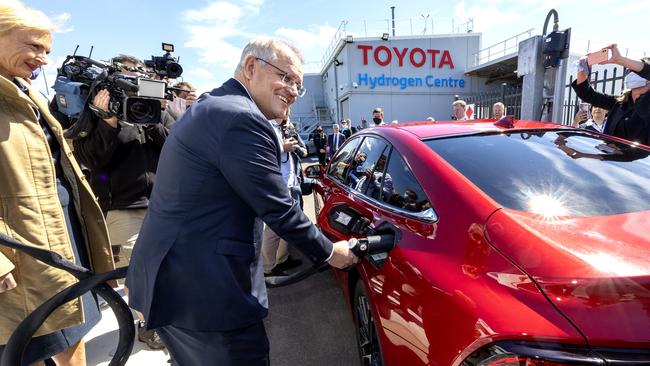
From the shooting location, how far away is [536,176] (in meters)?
1.60

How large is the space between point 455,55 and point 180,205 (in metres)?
22.0

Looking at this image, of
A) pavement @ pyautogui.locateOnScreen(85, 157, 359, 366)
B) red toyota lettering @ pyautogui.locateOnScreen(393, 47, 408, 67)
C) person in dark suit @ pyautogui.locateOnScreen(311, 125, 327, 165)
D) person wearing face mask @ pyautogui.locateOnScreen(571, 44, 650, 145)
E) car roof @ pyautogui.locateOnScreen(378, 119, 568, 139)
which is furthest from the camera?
red toyota lettering @ pyautogui.locateOnScreen(393, 47, 408, 67)

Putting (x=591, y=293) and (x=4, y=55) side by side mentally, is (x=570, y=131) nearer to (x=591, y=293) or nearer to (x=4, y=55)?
(x=591, y=293)

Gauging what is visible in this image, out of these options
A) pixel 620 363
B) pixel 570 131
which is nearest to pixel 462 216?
pixel 620 363

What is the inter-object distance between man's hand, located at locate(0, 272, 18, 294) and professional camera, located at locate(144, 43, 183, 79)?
1.94 m

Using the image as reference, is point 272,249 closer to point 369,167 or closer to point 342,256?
point 369,167

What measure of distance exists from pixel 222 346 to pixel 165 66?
2490mm

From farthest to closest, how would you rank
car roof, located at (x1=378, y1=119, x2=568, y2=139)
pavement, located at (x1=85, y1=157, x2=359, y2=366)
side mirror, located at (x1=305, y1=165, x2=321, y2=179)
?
side mirror, located at (x1=305, y1=165, x2=321, y2=179), pavement, located at (x1=85, y1=157, x2=359, y2=366), car roof, located at (x1=378, y1=119, x2=568, y2=139)

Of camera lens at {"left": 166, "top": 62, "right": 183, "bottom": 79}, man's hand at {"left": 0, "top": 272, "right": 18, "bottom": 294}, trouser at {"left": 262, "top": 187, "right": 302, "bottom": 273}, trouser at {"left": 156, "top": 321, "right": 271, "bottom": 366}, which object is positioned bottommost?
trouser at {"left": 262, "top": 187, "right": 302, "bottom": 273}

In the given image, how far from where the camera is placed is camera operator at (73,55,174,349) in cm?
227

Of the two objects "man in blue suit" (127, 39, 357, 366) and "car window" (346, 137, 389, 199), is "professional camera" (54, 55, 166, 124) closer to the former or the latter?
"man in blue suit" (127, 39, 357, 366)

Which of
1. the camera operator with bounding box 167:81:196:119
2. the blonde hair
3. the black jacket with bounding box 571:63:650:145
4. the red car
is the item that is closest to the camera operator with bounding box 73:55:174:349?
the camera operator with bounding box 167:81:196:119

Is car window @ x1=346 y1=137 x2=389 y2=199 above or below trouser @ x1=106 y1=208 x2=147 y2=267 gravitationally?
above

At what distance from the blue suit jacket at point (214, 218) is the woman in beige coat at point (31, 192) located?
60 centimetres
